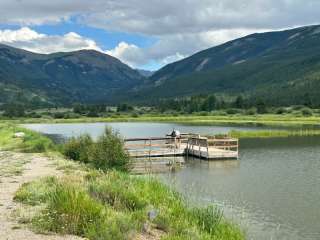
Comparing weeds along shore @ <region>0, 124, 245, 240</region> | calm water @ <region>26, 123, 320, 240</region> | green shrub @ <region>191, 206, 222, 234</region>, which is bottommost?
calm water @ <region>26, 123, 320, 240</region>

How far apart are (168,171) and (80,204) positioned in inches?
1203

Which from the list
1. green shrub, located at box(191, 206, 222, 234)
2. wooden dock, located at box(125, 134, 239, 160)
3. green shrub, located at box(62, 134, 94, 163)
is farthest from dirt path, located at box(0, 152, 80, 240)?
wooden dock, located at box(125, 134, 239, 160)

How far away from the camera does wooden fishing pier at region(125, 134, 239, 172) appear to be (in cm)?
5653

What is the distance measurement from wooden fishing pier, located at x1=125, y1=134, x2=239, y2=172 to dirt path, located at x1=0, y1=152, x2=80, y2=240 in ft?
46.8

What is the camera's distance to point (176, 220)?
58.6 ft

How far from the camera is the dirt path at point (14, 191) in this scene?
14711 mm

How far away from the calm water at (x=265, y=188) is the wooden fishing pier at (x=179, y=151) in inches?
77.7

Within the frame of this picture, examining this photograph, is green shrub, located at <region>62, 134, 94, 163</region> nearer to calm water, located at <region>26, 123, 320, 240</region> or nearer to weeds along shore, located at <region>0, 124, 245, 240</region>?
calm water, located at <region>26, 123, 320, 240</region>

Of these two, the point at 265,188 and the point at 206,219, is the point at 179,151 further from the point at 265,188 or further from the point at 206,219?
the point at 206,219

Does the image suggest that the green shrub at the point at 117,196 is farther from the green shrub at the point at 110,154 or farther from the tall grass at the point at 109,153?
the green shrub at the point at 110,154

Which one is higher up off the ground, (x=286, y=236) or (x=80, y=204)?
(x=80, y=204)

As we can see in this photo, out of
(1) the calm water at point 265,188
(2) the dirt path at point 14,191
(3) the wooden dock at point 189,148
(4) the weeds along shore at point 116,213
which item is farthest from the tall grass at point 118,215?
(3) the wooden dock at point 189,148

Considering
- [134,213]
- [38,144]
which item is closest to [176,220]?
[134,213]

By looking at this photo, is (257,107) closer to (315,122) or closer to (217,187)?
(315,122)
